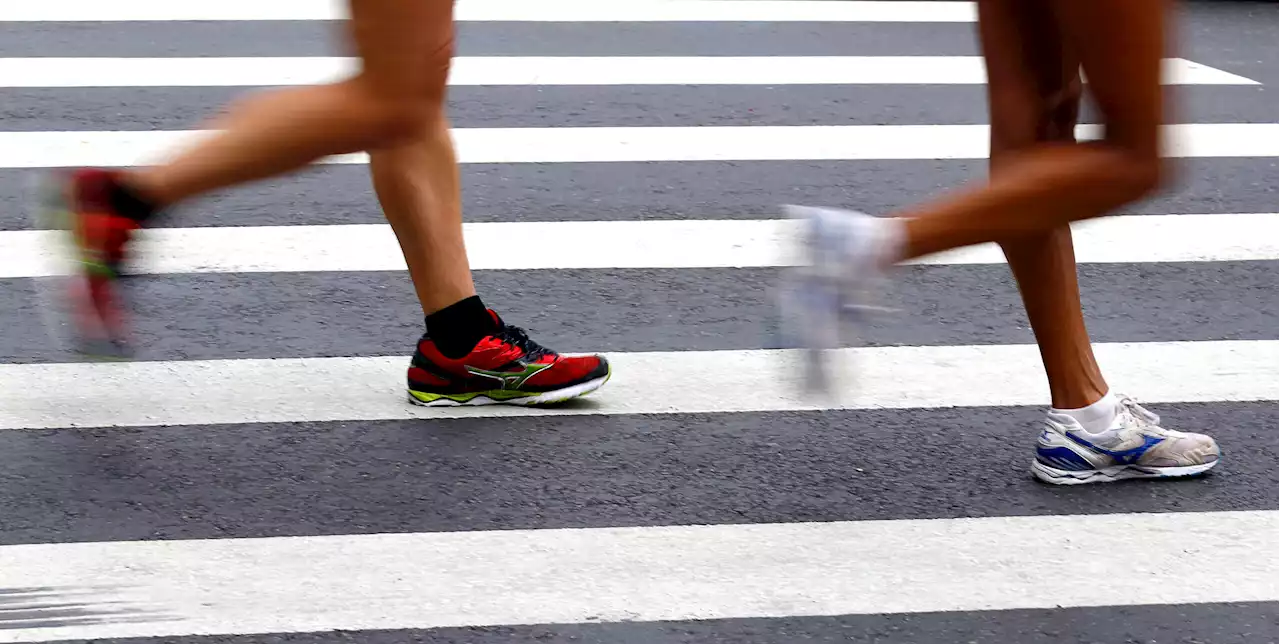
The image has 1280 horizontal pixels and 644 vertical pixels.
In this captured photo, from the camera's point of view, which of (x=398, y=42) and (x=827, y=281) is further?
(x=398, y=42)

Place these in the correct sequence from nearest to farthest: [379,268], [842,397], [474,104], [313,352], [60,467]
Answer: [60,467]
[842,397]
[313,352]
[379,268]
[474,104]

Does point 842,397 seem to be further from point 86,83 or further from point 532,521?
point 86,83

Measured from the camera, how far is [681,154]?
5.89 m

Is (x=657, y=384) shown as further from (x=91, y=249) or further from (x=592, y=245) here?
(x=91, y=249)

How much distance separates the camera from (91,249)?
3.14 metres

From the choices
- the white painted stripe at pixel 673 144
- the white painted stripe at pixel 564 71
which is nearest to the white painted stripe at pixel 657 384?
the white painted stripe at pixel 673 144

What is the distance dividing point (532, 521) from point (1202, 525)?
121cm

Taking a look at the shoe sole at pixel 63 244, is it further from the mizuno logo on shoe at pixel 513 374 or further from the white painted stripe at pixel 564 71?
the white painted stripe at pixel 564 71

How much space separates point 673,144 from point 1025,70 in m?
2.97

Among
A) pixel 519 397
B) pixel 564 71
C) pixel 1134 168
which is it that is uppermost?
pixel 1134 168

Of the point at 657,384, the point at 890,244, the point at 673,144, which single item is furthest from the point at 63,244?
the point at 673,144

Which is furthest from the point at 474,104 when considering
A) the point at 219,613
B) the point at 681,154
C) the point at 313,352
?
the point at 219,613

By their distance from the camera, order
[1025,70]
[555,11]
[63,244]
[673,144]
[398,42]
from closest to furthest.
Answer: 1. [398,42]
2. [1025,70]
3. [63,244]
4. [673,144]
5. [555,11]

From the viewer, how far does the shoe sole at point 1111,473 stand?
133 inches
